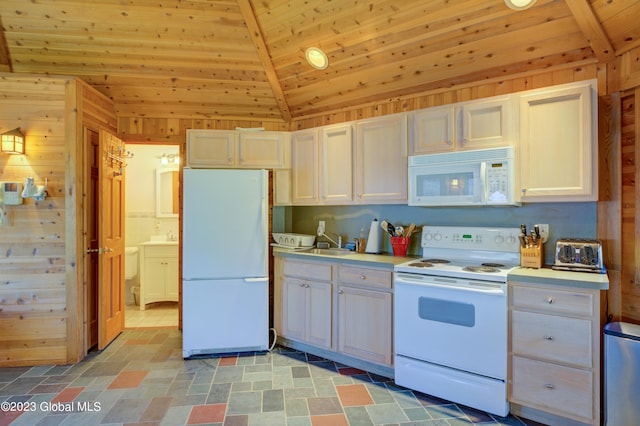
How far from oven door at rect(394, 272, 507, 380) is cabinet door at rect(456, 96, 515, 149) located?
3.31 ft

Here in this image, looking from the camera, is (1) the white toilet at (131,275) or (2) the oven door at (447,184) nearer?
(2) the oven door at (447,184)

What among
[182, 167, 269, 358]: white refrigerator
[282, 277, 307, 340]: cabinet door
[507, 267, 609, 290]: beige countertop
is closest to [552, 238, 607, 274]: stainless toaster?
[507, 267, 609, 290]: beige countertop

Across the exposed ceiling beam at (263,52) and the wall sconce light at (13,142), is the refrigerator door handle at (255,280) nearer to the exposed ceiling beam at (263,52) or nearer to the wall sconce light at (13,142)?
the exposed ceiling beam at (263,52)

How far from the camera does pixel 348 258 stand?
2758 mm

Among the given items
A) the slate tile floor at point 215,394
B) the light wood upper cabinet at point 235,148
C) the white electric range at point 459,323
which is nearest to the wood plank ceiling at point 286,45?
the light wood upper cabinet at point 235,148

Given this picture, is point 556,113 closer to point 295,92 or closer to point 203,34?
point 295,92

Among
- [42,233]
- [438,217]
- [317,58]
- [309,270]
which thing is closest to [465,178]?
[438,217]

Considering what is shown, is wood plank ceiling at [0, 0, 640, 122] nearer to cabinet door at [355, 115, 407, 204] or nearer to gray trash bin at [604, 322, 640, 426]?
cabinet door at [355, 115, 407, 204]

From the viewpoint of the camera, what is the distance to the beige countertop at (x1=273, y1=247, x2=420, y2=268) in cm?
260

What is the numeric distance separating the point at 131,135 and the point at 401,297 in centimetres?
323

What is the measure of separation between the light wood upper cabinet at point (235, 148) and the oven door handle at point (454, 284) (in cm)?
173

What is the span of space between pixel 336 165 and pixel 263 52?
124 centimetres

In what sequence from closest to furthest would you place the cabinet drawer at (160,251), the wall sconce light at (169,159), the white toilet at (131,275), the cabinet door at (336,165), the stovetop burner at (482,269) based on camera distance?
the stovetop burner at (482,269)
the cabinet door at (336,165)
the cabinet drawer at (160,251)
the white toilet at (131,275)
the wall sconce light at (169,159)

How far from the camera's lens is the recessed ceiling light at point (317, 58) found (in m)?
2.89
